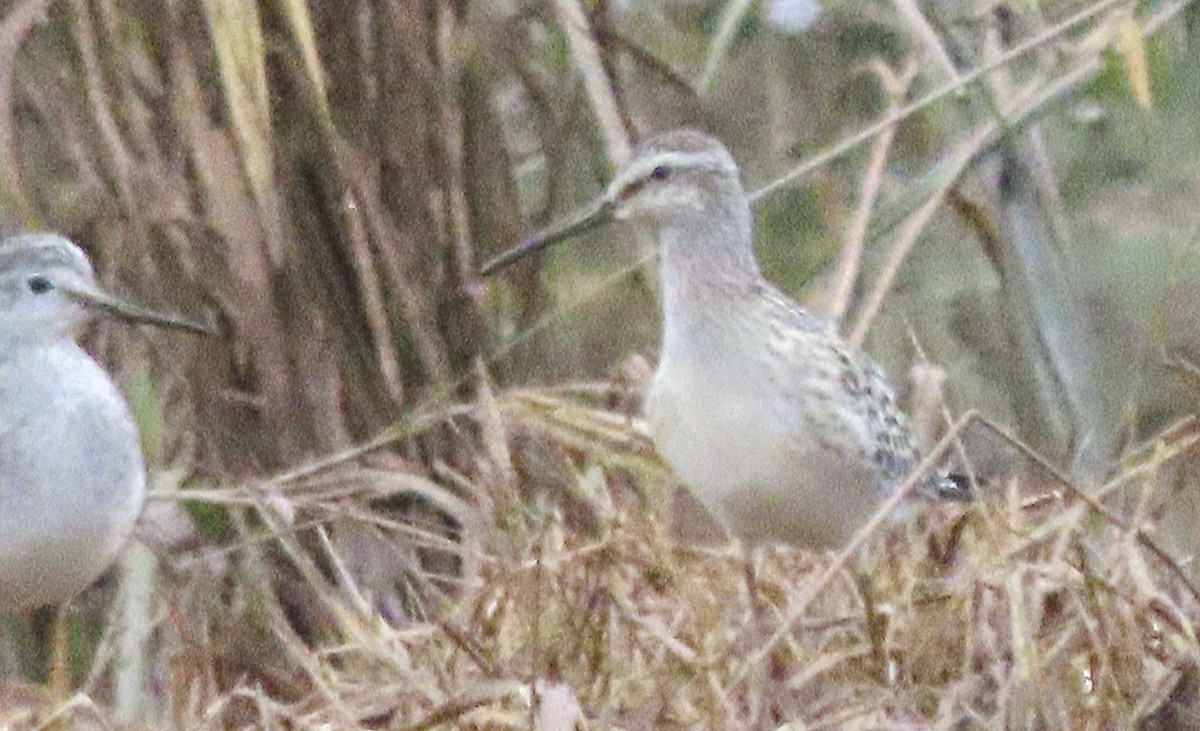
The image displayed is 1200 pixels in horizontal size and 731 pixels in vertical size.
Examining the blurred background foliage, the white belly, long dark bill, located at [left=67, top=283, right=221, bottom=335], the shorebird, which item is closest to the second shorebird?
the white belly

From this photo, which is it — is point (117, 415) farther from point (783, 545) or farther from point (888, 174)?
point (888, 174)

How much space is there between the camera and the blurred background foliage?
393cm

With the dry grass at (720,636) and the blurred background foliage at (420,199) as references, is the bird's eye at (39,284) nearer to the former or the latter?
the blurred background foliage at (420,199)

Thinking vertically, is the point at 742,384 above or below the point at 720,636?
above

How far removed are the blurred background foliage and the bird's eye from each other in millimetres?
79

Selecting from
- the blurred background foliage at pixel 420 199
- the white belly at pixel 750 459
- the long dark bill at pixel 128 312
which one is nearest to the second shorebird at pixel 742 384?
the white belly at pixel 750 459

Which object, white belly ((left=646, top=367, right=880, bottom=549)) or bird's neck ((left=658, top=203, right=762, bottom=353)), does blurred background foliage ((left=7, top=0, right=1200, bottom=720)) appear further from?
white belly ((left=646, top=367, right=880, bottom=549))

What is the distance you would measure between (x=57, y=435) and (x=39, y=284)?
0.29 m

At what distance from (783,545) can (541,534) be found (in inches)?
26.6

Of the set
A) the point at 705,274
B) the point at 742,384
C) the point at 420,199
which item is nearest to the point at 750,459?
the point at 742,384

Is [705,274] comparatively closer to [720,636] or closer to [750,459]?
[750,459]

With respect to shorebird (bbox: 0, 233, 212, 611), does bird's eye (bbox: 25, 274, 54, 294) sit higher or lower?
higher

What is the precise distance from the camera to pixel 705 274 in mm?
3805

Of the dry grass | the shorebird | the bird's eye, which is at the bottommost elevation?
the dry grass
